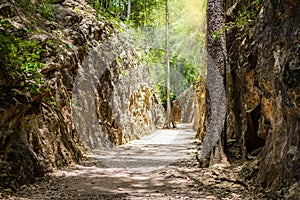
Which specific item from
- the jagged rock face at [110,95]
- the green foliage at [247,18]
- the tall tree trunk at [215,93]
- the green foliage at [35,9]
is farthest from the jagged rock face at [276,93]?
the green foliage at [35,9]

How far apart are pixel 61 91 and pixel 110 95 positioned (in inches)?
169

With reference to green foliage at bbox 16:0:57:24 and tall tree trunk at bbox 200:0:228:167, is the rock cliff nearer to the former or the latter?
green foliage at bbox 16:0:57:24

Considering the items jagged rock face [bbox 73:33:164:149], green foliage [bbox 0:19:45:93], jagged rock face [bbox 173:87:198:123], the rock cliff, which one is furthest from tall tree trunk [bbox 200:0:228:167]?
jagged rock face [bbox 173:87:198:123]

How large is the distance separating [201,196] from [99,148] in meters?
6.23

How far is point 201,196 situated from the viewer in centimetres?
435

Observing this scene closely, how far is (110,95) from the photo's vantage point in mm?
11648

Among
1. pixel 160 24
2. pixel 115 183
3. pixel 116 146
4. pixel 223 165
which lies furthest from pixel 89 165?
pixel 160 24

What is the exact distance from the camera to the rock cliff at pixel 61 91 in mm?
4750

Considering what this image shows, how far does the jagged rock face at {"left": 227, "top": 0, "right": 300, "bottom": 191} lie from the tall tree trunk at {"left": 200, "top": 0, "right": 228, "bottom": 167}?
0.53m

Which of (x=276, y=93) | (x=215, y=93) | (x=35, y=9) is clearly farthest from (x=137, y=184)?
(x=35, y=9)

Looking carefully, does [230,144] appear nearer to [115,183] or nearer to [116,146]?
[115,183]

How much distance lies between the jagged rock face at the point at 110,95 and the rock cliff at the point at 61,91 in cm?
3

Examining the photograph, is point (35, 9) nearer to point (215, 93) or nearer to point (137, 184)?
point (215, 93)

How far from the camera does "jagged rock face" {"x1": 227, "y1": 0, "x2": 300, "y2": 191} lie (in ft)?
10.8
